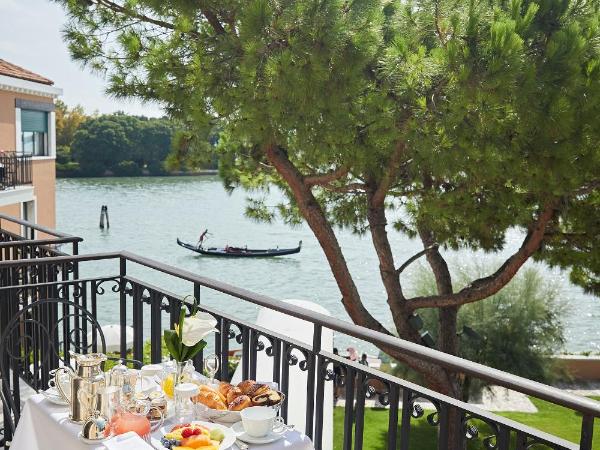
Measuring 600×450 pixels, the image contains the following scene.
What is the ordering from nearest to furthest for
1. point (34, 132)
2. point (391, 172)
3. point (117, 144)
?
point (391, 172) < point (34, 132) < point (117, 144)

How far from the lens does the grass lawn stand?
41.2ft

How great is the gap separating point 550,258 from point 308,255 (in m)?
32.8

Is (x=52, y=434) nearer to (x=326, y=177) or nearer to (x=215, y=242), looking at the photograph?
(x=326, y=177)

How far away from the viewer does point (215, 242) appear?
4638cm

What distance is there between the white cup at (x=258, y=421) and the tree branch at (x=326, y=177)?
23.6 ft

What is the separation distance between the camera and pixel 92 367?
2.33m

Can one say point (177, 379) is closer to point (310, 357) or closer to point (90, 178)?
point (310, 357)

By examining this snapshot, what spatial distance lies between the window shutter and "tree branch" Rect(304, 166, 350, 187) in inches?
459

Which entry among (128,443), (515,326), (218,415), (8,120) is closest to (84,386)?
(128,443)

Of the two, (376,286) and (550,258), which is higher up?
(550,258)

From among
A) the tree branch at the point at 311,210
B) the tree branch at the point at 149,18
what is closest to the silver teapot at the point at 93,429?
the tree branch at the point at 149,18

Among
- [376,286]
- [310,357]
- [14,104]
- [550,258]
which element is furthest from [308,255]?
[310,357]

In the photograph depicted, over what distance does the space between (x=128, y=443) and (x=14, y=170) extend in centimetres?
1634

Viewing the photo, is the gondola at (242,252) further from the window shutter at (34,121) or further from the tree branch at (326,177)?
→ the tree branch at (326,177)
